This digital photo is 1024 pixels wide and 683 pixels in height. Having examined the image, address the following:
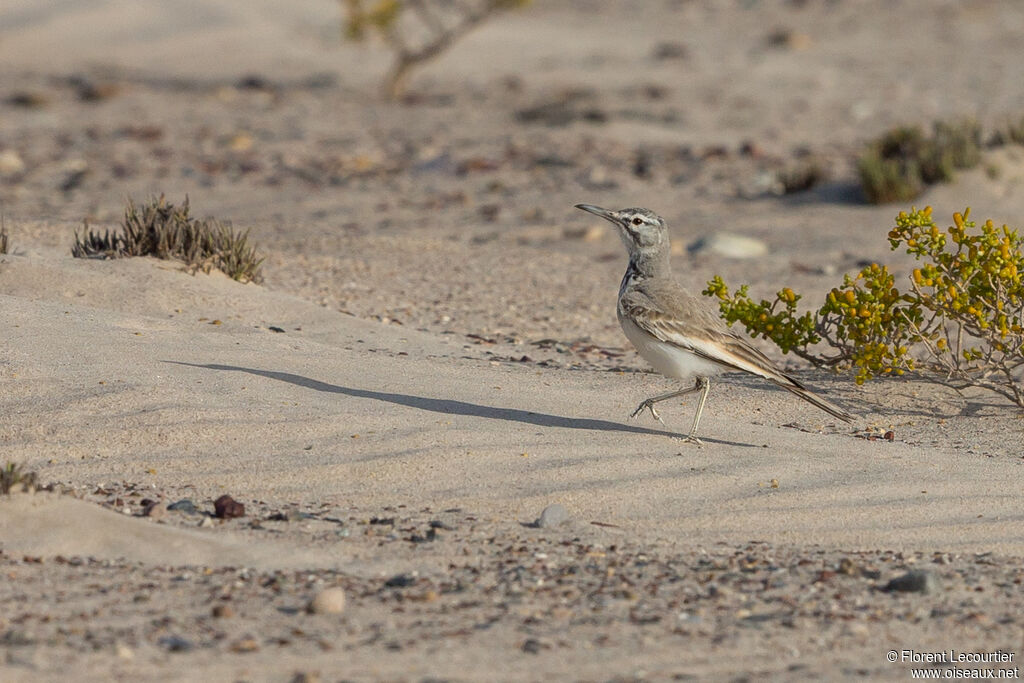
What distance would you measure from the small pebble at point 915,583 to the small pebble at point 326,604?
1.90 meters

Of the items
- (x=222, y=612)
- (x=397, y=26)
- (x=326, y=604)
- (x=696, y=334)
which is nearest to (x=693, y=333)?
(x=696, y=334)

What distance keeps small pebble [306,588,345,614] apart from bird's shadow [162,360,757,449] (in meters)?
2.45

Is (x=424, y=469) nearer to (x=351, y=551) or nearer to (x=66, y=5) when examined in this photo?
(x=351, y=551)

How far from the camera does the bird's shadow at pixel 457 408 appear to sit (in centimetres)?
664

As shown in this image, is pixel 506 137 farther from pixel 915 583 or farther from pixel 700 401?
pixel 915 583

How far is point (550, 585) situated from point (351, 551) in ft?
2.60

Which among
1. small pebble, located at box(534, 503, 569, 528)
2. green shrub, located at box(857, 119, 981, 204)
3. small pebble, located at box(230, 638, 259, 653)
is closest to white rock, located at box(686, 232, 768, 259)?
green shrub, located at box(857, 119, 981, 204)

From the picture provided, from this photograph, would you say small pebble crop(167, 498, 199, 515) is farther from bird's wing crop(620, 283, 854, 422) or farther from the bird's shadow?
bird's wing crop(620, 283, 854, 422)

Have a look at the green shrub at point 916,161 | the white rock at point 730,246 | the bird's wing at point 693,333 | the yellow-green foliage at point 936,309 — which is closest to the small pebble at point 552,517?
the bird's wing at point 693,333

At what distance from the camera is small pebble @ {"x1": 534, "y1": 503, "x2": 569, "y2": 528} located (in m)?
5.29

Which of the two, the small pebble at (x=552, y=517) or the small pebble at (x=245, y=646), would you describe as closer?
the small pebble at (x=245, y=646)

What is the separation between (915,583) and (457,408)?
2832mm

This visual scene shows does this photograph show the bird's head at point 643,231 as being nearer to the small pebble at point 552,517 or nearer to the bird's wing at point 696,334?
the bird's wing at point 696,334

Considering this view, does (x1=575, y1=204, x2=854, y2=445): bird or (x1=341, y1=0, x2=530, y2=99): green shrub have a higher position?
(x1=341, y1=0, x2=530, y2=99): green shrub
